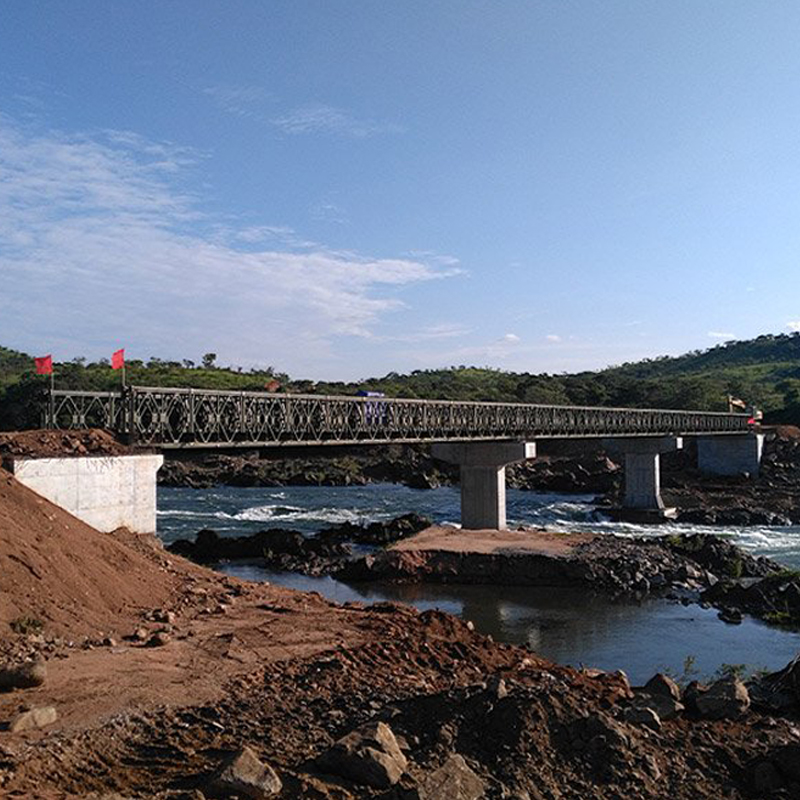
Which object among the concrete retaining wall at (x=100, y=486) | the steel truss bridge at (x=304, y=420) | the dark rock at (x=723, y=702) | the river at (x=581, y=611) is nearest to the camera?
the dark rock at (x=723, y=702)

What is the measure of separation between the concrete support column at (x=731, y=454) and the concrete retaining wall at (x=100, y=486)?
7863 cm

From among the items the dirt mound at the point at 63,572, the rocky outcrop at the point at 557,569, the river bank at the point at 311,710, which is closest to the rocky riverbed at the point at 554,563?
the rocky outcrop at the point at 557,569

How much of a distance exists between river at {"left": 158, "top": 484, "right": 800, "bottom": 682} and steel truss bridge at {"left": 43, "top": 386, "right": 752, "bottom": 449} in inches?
274

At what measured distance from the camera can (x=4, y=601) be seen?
1579cm

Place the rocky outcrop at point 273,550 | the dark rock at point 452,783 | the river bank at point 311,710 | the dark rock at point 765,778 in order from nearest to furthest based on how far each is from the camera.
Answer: the dark rock at point 452,783 → the river bank at point 311,710 → the dark rock at point 765,778 → the rocky outcrop at point 273,550

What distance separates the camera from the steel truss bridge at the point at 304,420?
27797 millimetres

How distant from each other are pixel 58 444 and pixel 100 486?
1745 millimetres

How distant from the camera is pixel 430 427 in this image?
5044 cm

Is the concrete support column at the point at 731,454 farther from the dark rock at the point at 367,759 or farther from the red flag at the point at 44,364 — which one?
the dark rock at the point at 367,759

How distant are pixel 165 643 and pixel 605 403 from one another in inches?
5055

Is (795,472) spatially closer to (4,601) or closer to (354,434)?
(354,434)

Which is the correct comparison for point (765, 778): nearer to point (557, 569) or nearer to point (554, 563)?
point (557, 569)

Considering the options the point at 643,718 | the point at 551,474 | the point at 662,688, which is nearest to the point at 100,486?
the point at 662,688

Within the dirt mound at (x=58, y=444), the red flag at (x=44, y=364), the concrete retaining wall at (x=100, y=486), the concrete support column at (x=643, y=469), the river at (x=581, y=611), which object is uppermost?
the red flag at (x=44, y=364)
